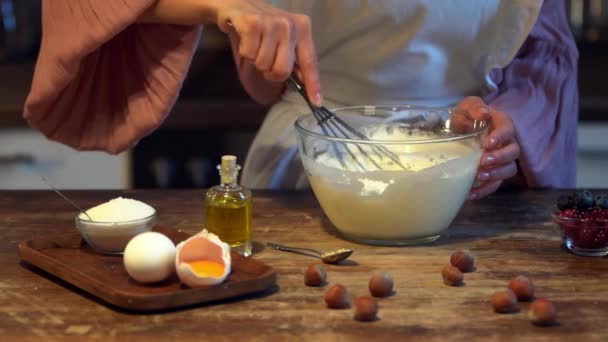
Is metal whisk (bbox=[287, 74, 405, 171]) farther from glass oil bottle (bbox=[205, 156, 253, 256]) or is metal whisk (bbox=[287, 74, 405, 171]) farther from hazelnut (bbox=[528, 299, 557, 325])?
hazelnut (bbox=[528, 299, 557, 325])

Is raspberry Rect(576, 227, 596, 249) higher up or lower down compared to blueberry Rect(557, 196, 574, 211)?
lower down

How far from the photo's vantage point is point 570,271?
118 cm

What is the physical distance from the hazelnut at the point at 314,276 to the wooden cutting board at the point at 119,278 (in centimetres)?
4

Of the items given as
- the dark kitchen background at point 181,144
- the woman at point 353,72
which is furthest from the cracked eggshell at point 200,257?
the dark kitchen background at point 181,144

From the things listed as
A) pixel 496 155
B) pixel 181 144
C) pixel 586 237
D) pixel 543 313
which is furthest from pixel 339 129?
pixel 181 144

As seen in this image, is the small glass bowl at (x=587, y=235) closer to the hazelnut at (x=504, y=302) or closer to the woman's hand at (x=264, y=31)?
the hazelnut at (x=504, y=302)

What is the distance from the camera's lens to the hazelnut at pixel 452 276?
3.66 ft

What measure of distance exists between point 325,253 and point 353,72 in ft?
1.77

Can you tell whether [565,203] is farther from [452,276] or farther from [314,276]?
[314,276]

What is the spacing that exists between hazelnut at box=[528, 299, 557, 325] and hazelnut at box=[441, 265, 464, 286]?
0.42 feet

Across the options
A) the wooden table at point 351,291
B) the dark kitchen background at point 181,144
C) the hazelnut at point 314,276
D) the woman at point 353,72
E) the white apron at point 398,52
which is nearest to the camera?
the wooden table at point 351,291

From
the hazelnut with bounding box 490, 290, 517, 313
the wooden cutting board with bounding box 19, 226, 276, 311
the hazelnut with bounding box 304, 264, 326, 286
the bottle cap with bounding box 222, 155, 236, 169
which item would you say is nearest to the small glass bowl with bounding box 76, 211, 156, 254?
the wooden cutting board with bounding box 19, 226, 276, 311

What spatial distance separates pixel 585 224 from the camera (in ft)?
4.03

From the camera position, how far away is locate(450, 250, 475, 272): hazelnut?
116 cm
